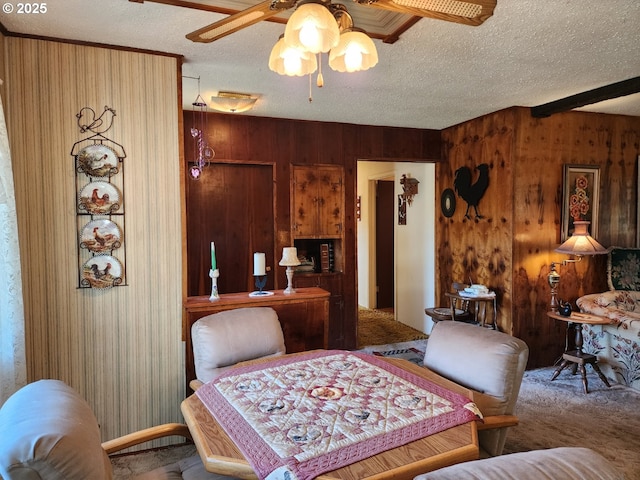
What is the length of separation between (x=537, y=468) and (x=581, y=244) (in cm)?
338

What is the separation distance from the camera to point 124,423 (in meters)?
2.57

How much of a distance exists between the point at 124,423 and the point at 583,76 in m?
3.83

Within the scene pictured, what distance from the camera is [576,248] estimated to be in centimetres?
372

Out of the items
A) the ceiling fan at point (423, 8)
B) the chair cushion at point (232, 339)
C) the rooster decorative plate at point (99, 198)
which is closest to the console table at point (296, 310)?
the chair cushion at point (232, 339)

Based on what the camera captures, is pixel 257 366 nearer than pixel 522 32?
Yes

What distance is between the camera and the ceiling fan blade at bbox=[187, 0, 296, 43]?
55.7 inches

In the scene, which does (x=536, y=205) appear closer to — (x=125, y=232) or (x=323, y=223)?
(x=323, y=223)

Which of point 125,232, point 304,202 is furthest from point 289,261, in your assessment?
point 304,202

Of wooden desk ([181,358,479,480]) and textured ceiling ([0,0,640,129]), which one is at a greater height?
textured ceiling ([0,0,640,129])

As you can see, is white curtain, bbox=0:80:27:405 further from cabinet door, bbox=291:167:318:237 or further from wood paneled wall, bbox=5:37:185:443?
cabinet door, bbox=291:167:318:237

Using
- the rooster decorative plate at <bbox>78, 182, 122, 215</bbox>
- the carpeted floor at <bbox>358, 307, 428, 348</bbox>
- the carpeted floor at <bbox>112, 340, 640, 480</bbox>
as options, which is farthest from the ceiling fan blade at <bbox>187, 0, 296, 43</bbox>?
the carpeted floor at <bbox>358, 307, 428, 348</bbox>

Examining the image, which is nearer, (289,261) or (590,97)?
(289,261)

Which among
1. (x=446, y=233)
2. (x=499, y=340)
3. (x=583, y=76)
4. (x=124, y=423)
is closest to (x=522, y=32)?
(x=583, y=76)

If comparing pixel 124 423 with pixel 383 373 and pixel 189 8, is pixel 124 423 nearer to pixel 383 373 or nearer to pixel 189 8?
pixel 383 373
